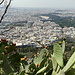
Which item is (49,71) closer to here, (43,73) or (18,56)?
(43,73)

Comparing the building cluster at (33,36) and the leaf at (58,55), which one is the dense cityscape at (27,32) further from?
the leaf at (58,55)

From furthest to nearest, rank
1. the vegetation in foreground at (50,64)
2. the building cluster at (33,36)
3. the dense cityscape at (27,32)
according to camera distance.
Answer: the building cluster at (33,36), the dense cityscape at (27,32), the vegetation in foreground at (50,64)

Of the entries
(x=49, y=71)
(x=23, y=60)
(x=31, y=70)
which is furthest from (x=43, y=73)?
(x=23, y=60)

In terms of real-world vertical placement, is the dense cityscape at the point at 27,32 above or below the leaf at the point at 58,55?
below

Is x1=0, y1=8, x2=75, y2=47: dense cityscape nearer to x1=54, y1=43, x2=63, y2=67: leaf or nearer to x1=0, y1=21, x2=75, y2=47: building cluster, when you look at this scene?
x1=0, y1=21, x2=75, y2=47: building cluster

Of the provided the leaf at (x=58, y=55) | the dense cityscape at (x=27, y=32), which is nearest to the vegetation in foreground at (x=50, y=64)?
the leaf at (x=58, y=55)

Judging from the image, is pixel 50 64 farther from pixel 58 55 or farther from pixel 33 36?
pixel 33 36

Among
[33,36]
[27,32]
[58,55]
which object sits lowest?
[33,36]

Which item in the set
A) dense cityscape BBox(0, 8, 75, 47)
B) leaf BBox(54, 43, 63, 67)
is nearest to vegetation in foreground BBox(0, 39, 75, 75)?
leaf BBox(54, 43, 63, 67)

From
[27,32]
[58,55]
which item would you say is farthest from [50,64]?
[27,32]

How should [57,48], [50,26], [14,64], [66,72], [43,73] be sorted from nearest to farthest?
1. [66,72]
2. [57,48]
3. [43,73]
4. [14,64]
5. [50,26]

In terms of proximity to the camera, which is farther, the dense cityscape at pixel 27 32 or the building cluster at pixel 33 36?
the building cluster at pixel 33 36
